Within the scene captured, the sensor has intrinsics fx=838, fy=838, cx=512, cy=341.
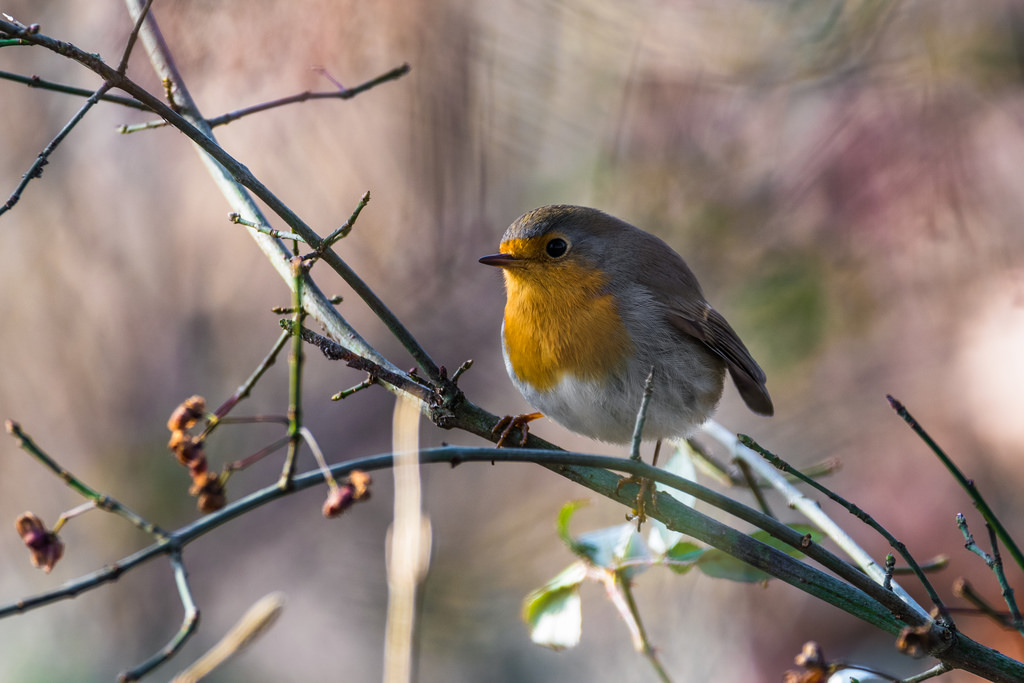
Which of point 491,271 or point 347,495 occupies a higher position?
point 491,271

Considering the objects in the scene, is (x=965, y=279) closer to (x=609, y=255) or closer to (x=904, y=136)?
(x=904, y=136)

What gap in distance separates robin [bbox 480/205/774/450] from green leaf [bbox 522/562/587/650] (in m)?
0.61

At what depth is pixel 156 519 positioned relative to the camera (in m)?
3.84

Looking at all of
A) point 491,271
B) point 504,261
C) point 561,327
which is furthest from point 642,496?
point 491,271

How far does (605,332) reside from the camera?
6.74 ft

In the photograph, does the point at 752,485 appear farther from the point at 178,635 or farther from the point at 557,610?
the point at 178,635

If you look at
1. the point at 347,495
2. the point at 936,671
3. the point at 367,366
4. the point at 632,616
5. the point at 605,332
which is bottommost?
the point at 936,671

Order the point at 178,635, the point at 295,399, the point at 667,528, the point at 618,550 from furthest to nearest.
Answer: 1. the point at 618,550
2. the point at 667,528
3. the point at 295,399
4. the point at 178,635

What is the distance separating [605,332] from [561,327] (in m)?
0.11

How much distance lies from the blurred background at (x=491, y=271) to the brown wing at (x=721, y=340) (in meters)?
0.97

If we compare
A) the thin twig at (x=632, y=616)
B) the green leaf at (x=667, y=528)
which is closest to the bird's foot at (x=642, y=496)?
the green leaf at (x=667, y=528)

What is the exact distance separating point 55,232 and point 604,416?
306cm

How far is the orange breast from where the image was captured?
204 cm

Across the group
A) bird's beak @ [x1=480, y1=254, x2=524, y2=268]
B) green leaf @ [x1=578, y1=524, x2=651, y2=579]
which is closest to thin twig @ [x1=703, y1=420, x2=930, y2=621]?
green leaf @ [x1=578, y1=524, x2=651, y2=579]
